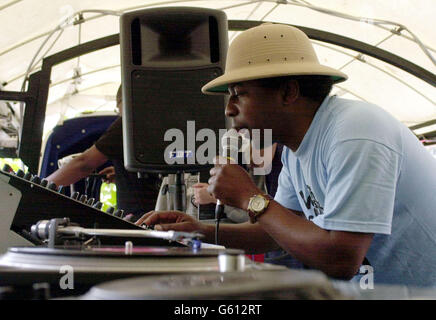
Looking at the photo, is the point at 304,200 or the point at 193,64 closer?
the point at 304,200

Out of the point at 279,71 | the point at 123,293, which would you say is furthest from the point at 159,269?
the point at 279,71

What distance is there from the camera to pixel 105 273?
0.37 m

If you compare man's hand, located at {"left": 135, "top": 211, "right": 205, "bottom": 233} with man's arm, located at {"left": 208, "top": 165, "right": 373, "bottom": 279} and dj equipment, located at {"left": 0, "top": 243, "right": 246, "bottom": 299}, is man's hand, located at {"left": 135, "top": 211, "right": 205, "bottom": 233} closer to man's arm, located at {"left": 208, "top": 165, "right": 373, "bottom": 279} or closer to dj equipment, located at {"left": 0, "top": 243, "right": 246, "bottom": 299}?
man's arm, located at {"left": 208, "top": 165, "right": 373, "bottom": 279}

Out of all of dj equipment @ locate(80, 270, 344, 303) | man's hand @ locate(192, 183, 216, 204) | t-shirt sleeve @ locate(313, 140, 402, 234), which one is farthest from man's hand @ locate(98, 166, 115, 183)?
dj equipment @ locate(80, 270, 344, 303)

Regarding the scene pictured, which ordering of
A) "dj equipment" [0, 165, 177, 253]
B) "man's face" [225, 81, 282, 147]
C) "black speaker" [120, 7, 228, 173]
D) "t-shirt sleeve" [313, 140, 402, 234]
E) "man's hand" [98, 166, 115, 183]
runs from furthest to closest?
"man's hand" [98, 166, 115, 183]
"black speaker" [120, 7, 228, 173]
"man's face" [225, 81, 282, 147]
"t-shirt sleeve" [313, 140, 402, 234]
"dj equipment" [0, 165, 177, 253]

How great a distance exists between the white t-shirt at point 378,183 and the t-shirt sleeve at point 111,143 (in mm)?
970

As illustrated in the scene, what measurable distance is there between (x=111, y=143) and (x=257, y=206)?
1041 mm

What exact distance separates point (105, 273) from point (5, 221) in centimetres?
36

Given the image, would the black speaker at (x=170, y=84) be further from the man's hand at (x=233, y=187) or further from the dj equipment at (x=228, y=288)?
the dj equipment at (x=228, y=288)

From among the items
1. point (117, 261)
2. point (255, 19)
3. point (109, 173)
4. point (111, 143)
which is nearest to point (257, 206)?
point (117, 261)

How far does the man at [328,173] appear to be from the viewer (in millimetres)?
848

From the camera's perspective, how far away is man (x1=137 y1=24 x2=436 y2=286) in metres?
0.85

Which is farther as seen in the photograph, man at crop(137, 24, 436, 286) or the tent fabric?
the tent fabric
